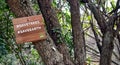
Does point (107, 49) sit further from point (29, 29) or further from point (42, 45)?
point (29, 29)

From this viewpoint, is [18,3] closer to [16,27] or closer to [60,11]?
[16,27]

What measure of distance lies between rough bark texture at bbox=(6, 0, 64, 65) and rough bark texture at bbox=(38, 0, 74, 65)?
0.22 m

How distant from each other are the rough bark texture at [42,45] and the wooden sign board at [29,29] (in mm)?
→ 77

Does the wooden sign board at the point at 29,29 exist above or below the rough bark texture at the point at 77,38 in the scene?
above

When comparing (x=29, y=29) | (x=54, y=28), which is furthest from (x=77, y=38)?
(x=29, y=29)

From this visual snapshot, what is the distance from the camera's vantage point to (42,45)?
2.32 metres

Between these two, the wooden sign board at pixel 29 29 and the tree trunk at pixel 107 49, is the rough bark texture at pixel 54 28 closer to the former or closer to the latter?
the wooden sign board at pixel 29 29

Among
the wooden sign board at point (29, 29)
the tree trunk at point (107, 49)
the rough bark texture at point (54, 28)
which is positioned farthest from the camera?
the tree trunk at point (107, 49)

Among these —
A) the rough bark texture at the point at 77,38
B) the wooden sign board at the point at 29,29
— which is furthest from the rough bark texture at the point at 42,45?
the rough bark texture at the point at 77,38

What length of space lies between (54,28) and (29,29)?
1.43 feet

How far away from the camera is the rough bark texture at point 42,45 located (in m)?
2.32

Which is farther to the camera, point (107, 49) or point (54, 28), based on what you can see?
point (107, 49)

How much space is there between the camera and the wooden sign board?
7.38ft

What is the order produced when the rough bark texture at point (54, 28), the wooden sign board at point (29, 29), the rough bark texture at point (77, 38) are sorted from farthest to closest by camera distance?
the rough bark texture at point (77, 38) → the rough bark texture at point (54, 28) → the wooden sign board at point (29, 29)
